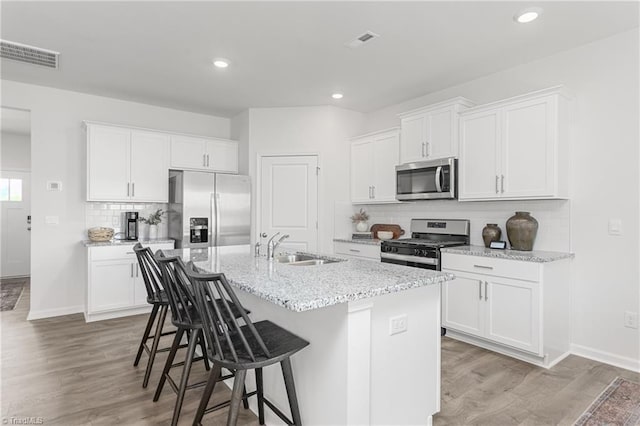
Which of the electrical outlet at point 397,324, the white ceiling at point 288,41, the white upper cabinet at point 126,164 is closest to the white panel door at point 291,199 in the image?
the white ceiling at point 288,41

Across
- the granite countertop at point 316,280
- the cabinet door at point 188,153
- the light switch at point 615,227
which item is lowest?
the granite countertop at point 316,280

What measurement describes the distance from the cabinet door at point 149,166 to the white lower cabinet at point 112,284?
2.45 ft

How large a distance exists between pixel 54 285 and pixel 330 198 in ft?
11.6

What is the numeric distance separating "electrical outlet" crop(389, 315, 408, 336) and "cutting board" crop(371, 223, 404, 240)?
2.88 metres

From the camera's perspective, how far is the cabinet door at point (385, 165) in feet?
15.0

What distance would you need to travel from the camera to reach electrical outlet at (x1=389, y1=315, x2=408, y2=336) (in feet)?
6.12

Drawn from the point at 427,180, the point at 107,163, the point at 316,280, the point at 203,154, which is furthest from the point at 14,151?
the point at 316,280

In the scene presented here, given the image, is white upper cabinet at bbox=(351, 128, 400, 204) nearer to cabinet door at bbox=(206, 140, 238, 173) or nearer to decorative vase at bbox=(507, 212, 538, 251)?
decorative vase at bbox=(507, 212, 538, 251)

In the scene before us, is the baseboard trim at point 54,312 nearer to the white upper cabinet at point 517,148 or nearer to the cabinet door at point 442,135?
the cabinet door at point 442,135

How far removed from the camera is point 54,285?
14.5 feet

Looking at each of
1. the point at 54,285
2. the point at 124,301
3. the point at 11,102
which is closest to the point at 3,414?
the point at 124,301

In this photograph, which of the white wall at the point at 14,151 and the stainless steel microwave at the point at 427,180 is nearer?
the stainless steel microwave at the point at 427,180

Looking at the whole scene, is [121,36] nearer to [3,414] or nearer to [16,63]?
[16,63]

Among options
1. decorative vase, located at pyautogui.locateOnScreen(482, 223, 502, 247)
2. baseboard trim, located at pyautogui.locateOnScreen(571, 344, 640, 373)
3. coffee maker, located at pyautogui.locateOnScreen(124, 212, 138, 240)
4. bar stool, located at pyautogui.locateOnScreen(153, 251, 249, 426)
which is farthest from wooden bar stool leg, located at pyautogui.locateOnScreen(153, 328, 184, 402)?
baseboard trim, located at pyautogui.locateOnScreen(571, 344, 640, 373)
